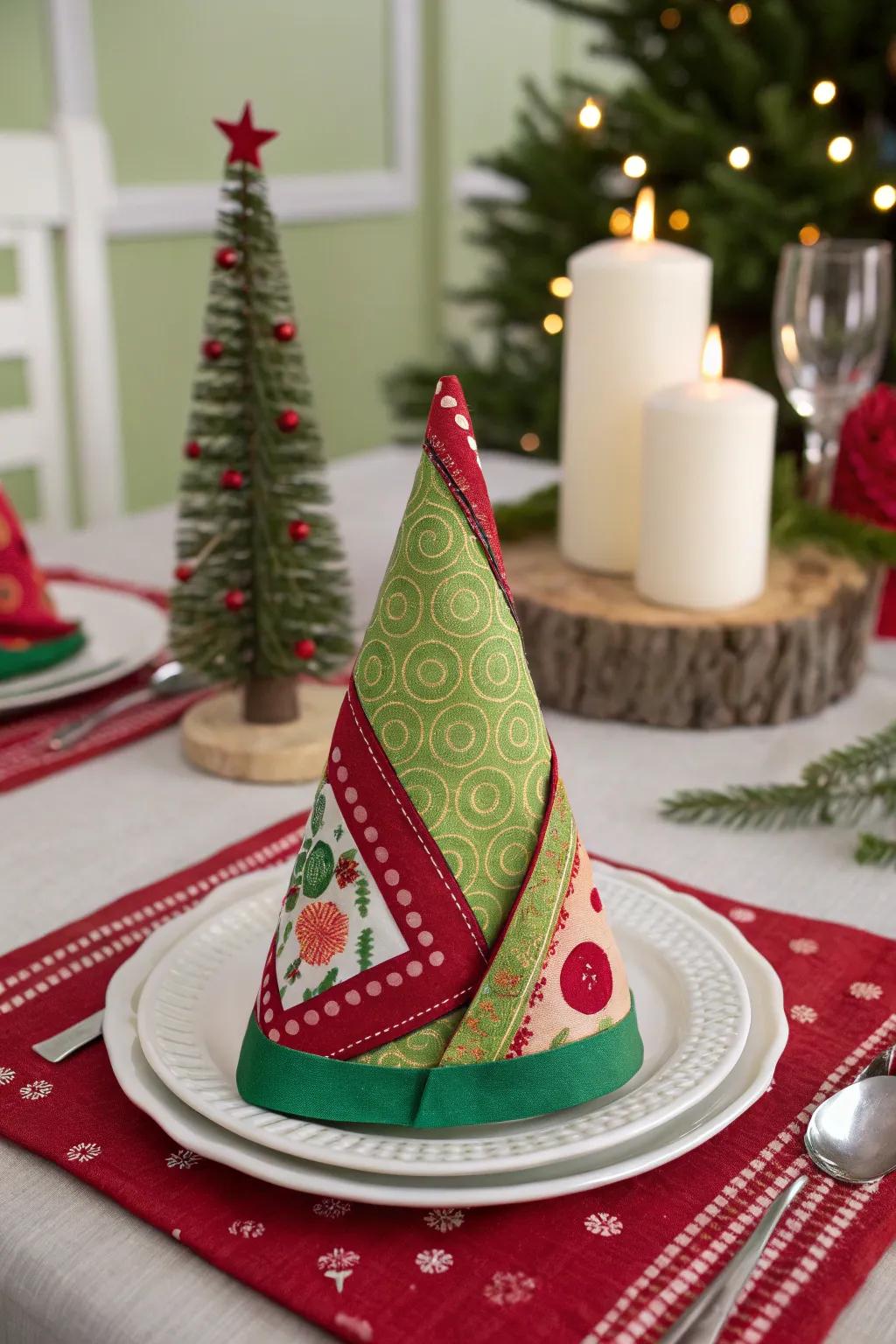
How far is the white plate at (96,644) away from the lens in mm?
886

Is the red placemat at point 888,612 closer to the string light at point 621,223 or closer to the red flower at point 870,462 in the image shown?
the red flower at point 870,462

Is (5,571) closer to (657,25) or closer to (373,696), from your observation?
(373,696)

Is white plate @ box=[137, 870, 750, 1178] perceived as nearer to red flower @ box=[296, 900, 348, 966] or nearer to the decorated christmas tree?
red flower @ box=[296, 900, 348, 966]

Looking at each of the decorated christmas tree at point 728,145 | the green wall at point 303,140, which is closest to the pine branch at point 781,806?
the decorated christmas tree at point 728,145

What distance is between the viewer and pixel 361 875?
0.45 m

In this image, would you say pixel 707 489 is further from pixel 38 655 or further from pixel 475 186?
pixel 475 186

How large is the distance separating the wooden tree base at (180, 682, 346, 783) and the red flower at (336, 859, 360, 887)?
35 cm

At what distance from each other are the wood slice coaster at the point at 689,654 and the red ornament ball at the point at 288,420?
0.23 m

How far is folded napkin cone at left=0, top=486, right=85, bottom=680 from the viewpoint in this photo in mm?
893

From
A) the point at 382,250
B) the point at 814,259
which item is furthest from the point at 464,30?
the point at 814,259

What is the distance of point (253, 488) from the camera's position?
796 millimetres

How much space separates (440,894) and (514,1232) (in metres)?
0.11

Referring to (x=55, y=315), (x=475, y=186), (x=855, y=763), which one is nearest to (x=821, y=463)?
Answer: (x=855, y=763)

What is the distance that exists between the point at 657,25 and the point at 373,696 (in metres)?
1.47
